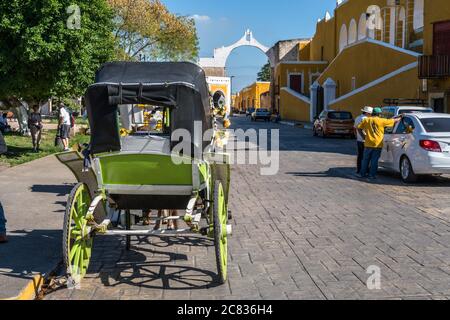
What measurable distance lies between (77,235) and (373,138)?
936cm

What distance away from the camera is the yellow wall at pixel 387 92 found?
3141 cm

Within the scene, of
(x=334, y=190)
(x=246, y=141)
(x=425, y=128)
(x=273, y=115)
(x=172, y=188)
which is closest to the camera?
(x=172, y=188)

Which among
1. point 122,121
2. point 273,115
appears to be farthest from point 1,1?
point 273,115

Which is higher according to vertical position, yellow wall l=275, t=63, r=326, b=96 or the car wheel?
yellow wall l=275, t=63, r=326, b=96

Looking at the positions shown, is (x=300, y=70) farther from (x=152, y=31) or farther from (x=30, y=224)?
(x=30, y=224)

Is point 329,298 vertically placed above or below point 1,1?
below

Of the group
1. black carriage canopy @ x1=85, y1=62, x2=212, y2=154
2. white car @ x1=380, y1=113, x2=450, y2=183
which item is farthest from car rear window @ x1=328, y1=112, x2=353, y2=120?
black carriage canopy @ x1=85, y1=62, x2=212, y2=154

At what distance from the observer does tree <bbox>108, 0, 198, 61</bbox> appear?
136 feet

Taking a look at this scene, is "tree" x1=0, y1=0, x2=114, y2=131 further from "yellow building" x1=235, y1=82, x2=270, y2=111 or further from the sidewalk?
"yellow building" x1=235, y1=82, x2=270, y2=111

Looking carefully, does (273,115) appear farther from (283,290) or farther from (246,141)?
(283,290)

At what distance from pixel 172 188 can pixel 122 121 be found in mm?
2475

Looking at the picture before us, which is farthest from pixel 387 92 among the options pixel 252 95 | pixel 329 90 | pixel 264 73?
pixel 264 73

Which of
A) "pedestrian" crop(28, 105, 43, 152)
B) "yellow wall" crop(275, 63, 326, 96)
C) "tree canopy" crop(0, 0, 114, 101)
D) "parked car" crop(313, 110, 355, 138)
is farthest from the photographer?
"yellow wall" crop(275, 63, 326, 96)

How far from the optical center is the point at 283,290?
19.3 ft
